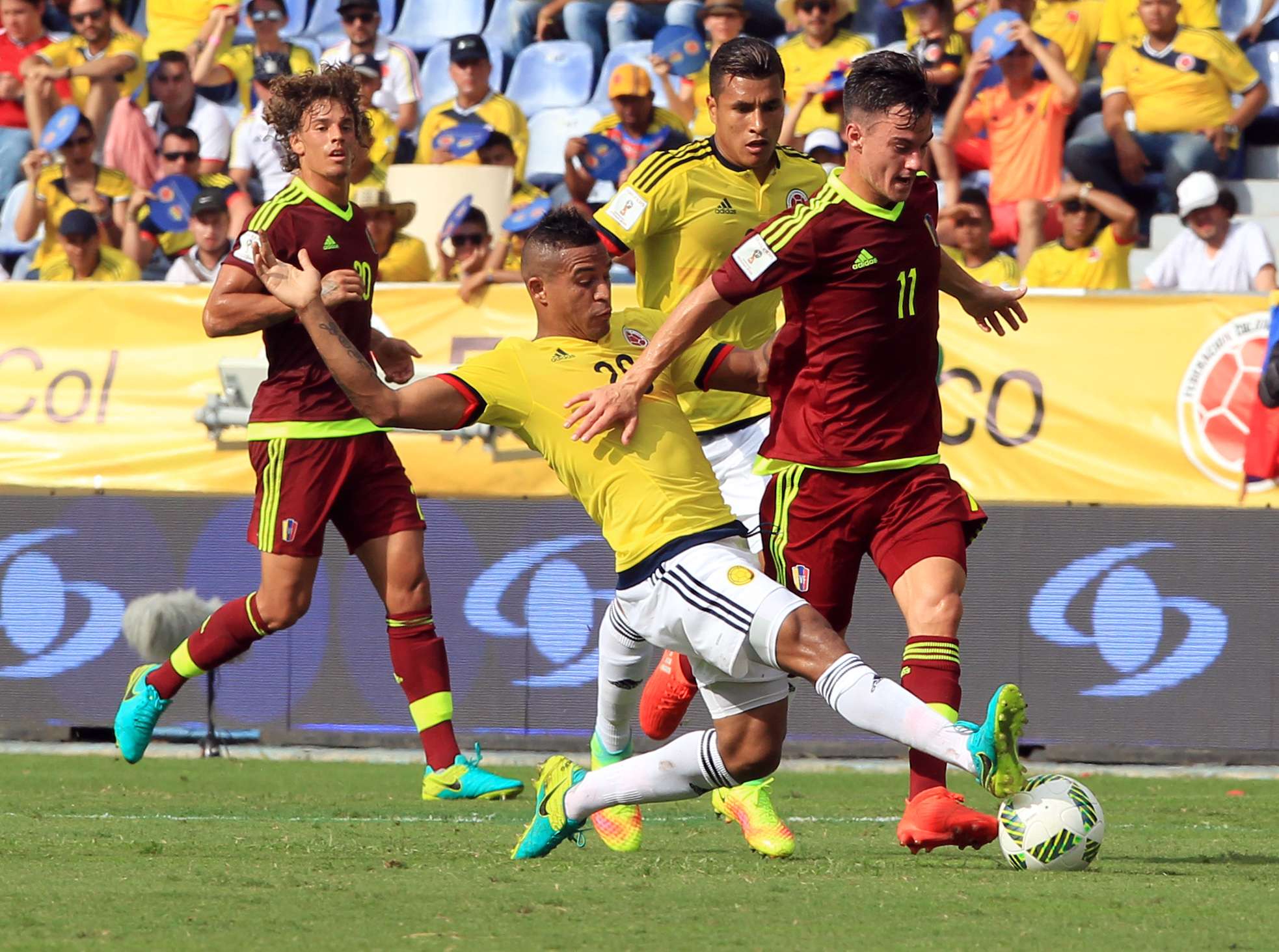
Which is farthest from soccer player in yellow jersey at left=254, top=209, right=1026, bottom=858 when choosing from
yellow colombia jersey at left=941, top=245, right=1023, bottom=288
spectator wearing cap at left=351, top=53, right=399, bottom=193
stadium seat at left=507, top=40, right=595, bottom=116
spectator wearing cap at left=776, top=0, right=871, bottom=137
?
stadium seat at left=507, top=40, right=595, bottom=116

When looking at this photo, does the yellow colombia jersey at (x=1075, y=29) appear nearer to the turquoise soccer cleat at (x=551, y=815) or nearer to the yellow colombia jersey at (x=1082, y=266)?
the yellow colombia jersey at (x=1082, y=266)

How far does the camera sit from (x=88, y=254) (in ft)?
39.8

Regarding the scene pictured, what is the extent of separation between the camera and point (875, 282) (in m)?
5.36

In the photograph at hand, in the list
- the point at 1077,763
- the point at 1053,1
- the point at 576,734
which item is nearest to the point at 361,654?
the point at 576,734

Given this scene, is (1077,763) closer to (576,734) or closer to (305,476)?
(576,734)

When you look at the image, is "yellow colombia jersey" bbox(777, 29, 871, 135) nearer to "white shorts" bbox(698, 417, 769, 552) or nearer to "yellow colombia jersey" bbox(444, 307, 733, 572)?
"white shorts" bbox(698, 417, 769, 552)

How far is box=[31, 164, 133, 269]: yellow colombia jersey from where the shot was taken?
13281 mm

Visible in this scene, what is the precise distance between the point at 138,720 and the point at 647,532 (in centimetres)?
317

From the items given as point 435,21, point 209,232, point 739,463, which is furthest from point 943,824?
point 435,21

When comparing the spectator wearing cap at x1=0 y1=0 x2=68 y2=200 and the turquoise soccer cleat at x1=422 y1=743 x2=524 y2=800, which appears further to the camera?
the spectator wearing cap at x1=0 y1=0 x2=68 y2=200

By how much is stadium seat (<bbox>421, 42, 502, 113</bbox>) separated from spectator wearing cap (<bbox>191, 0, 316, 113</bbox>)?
36.0 inches

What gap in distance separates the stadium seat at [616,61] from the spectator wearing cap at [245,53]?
2.30 metres

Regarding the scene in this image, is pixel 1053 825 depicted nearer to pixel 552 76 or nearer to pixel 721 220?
pixel 721 220

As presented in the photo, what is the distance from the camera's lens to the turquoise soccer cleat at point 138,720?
23.6ft
